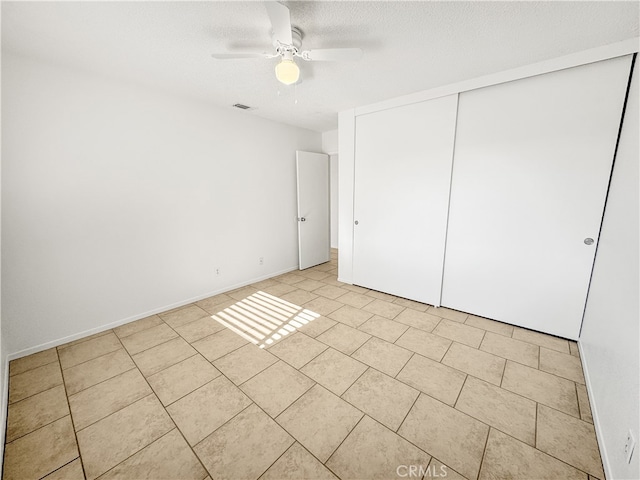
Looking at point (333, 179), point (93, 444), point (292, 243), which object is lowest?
point (93, 444)

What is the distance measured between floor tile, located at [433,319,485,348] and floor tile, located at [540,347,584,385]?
1.53 ft

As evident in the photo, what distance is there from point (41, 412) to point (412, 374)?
2605 mm

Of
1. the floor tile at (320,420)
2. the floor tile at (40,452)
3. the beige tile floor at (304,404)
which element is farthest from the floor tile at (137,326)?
the floor tile at (320,420)

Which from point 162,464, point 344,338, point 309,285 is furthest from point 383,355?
point 309,285

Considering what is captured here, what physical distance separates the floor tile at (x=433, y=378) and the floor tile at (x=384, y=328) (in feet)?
1.19

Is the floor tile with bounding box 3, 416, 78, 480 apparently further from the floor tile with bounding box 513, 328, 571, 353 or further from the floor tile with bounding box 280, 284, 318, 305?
the floor tile with bounding box 513, 328, 571, 353

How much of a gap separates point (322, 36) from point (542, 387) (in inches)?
119

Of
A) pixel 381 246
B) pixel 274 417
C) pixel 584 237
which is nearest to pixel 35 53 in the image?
pixel 274 417

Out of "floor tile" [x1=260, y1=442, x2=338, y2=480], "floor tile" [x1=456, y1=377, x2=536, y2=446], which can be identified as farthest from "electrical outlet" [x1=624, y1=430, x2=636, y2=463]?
"floor tile" [x1=260, y1=442, x2=338, y2=480]

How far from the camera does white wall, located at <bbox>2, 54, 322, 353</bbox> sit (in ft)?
6.95

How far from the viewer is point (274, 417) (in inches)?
63.7

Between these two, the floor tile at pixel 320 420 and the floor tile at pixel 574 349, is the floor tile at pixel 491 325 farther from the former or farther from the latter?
the floor tile at pixel 320 420

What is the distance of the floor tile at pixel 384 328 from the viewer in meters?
2.50

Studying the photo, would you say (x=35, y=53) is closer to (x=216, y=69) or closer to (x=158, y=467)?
(x=216, y=69)
